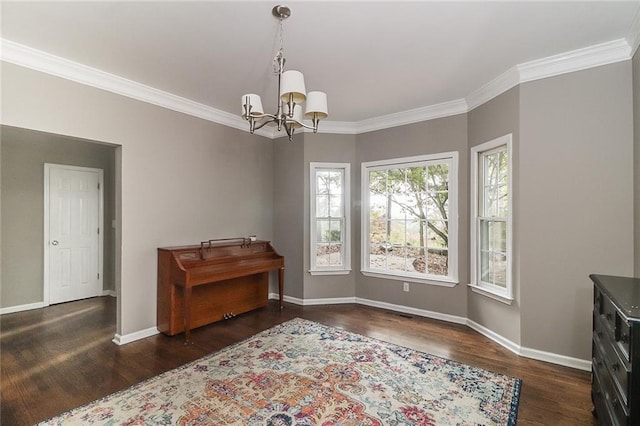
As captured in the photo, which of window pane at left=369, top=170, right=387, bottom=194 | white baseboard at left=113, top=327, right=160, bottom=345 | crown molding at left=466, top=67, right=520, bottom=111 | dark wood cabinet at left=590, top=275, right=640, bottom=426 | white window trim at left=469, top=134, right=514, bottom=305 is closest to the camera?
dark wood cabinet at left=590, top=275, right=640, bottom=426

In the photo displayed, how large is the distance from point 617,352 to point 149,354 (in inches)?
140

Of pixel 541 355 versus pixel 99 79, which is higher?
pixel 99 79

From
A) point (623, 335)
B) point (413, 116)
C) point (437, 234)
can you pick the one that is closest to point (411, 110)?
point (413, 116)

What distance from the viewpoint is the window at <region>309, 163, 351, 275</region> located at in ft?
15.5

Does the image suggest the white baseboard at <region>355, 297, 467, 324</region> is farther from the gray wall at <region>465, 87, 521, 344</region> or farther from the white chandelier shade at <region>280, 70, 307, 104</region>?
the white chandelier shade at <region>280, 70, 307, 104</region>

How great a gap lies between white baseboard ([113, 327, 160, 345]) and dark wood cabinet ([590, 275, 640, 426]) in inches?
154

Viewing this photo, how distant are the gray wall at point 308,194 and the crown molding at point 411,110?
645 mm

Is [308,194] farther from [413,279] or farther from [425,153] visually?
[413,279]

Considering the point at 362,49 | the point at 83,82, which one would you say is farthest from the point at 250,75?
the point at 83,82

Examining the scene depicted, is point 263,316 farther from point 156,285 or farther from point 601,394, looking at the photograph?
point 601,394

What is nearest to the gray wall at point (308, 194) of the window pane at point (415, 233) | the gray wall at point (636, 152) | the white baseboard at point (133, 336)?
the window pane at point (415, 233)

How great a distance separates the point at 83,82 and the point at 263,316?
327 centimetres

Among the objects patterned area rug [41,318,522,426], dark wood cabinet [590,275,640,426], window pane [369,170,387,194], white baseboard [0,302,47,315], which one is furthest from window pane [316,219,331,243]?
white baseboard [0,302,47,315]

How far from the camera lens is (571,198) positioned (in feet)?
9.04
